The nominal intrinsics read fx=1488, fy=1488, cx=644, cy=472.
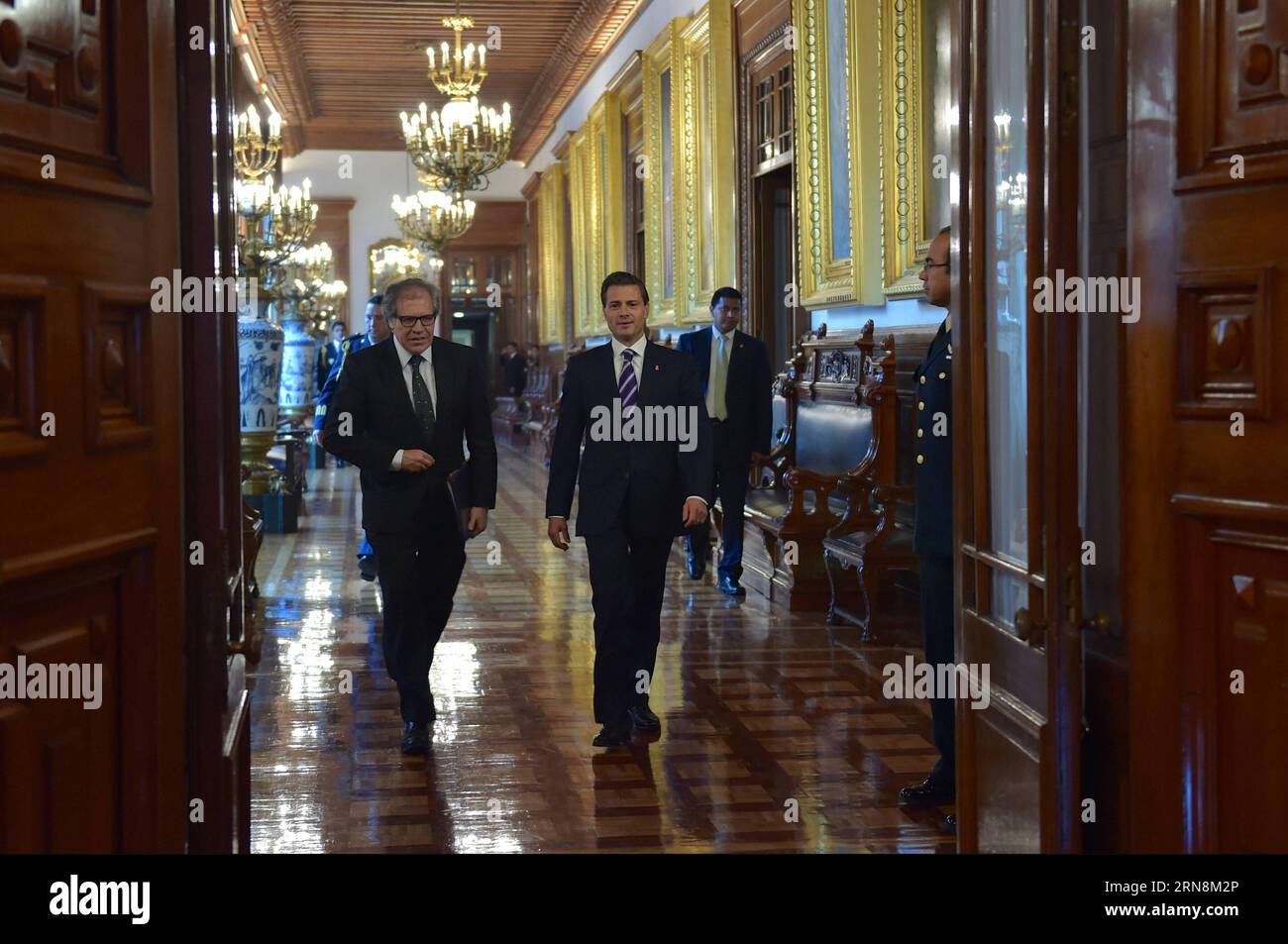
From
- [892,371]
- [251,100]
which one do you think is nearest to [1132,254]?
[892,371]

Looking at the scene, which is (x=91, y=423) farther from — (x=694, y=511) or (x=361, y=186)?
(x=361, y=186)

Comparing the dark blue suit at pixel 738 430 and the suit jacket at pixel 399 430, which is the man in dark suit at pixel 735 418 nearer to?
the dark blue suit at pixel 738 430

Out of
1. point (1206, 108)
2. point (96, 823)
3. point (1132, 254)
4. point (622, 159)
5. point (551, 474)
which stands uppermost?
point (622, 159)

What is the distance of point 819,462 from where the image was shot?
826 cm

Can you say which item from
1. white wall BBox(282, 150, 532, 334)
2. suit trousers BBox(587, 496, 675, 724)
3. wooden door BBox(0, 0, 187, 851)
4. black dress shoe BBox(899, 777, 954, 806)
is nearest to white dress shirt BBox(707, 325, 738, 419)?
suit trousers BBox(587, 496, 675, 724)

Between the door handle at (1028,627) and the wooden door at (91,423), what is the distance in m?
1.47

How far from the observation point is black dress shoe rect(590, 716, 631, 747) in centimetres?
488

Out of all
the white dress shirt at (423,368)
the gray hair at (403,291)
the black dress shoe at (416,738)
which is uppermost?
the gray hair at (403,291)

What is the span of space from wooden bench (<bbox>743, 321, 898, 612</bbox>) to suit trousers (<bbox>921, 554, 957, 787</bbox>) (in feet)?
9.46

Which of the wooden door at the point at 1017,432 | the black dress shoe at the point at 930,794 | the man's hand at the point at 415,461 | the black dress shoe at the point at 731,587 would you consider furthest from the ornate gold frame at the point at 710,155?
the wooden door at the point at 1017,432

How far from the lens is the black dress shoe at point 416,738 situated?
15.8 ft

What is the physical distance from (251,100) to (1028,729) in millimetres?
17787
